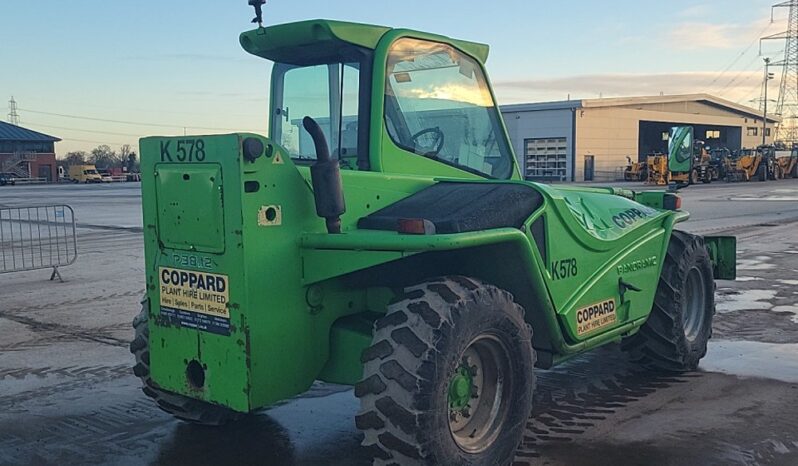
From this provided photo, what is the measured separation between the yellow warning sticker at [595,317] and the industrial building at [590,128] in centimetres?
4567

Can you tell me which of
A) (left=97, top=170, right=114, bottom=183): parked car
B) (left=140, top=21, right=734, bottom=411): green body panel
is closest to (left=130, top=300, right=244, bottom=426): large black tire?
(left=140, top=21, right=734, bottom=411): green body panel

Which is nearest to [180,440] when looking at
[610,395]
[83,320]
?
[610,395]

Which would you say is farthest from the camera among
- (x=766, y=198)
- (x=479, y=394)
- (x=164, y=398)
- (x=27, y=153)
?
(x=27, y=153)

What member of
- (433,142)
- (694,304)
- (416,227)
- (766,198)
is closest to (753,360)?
(694,304)

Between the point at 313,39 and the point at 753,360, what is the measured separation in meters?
4.62

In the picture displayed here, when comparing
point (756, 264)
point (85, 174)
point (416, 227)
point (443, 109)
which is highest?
point (443, 109)

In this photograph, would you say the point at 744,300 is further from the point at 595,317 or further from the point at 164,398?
the point at 164,398

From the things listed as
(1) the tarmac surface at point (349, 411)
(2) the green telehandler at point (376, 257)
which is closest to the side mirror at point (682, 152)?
(2) the green telehandler at point (376, 257)

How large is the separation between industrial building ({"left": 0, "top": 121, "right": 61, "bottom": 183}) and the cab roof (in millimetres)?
85987

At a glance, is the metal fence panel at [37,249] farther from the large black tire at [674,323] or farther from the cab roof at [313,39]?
the large black tire at [674,323]

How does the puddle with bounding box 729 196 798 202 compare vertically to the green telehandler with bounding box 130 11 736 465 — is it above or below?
below

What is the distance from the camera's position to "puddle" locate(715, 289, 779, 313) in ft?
29.1

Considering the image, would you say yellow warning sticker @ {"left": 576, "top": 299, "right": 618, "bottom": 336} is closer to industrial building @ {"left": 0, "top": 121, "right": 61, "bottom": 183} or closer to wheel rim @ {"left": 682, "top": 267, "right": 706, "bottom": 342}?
wheel rim @ {"left": 682, "top": 267, "right": 706, "bottom": 342}

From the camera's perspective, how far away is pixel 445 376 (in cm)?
370
